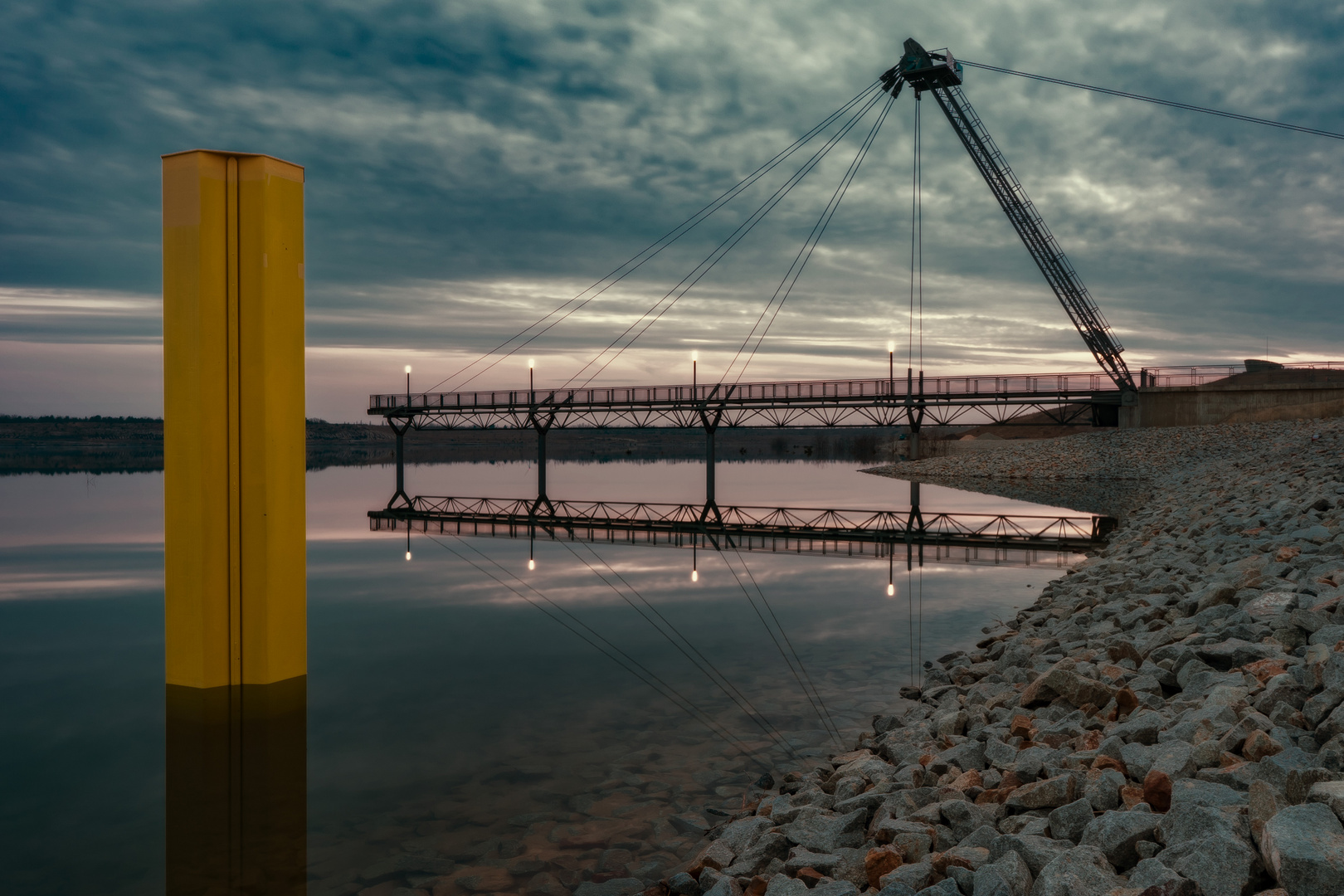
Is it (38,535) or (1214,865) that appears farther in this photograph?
(38,535)

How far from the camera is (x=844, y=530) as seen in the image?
2759 cm

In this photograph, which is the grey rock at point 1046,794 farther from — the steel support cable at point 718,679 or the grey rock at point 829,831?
the steel support cable at point 718,679

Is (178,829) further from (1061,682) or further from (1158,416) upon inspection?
(1158,416)

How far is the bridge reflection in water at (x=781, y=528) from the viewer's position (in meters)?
22.4

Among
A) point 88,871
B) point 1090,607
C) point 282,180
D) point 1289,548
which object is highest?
point 282,180

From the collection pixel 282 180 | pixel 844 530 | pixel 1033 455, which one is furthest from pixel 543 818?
pixel 1033 455

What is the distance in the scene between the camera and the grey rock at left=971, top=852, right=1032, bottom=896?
376 centimetres

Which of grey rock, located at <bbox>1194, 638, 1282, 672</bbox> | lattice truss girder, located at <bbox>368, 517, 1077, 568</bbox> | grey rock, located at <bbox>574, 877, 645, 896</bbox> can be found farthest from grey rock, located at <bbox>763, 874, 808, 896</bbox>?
lattice truss girder, located at <bbox>368, 517, 1077, 568</bbox>

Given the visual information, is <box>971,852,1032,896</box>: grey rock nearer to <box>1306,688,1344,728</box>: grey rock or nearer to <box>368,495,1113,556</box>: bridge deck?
<box>1306,688,1344,728</box>: grey rock

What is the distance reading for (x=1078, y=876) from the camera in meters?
3.70

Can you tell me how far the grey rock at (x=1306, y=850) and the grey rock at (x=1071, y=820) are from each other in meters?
0.96

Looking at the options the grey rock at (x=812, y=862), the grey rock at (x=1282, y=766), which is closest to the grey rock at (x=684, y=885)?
the grey rock at (x=812, y=862)

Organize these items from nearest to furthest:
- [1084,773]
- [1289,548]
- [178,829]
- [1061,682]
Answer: [1084,773], [178,829], [1061,682], [1289,548]

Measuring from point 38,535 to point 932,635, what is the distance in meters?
29.2
